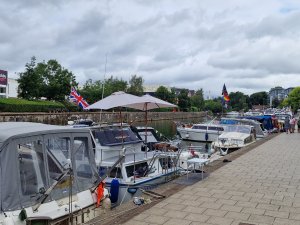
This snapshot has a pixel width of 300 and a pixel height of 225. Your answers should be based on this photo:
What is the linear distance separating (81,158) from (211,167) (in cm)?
668

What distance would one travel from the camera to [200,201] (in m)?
8.23

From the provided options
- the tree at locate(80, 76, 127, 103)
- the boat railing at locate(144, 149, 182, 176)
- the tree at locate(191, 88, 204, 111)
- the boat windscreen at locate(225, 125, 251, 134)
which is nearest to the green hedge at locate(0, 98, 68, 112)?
the tree at locate(80, 76, 127, 103)

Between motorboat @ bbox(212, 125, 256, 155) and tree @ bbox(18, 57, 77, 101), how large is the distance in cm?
4032

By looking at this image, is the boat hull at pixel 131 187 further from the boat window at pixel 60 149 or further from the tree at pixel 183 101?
the tree at pixel 183 101

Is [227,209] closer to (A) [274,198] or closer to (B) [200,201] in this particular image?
(B) [200,201]

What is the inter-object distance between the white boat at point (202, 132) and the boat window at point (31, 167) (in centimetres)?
2711

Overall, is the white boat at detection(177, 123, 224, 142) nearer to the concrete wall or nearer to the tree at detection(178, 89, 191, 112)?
the concrete wall

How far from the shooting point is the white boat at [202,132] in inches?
1316

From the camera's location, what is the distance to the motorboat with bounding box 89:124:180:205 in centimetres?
1065

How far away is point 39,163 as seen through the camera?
6.64 m

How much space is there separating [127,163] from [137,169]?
624mm

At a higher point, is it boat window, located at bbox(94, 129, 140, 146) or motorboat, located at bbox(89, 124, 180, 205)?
boat window, located at bbox(94, 129, 140, 146)

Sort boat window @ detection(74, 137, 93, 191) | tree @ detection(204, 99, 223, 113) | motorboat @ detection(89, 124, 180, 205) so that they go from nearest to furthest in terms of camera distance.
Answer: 1. boat window @ detection(74, 137, 93, 191)
2. motorboat @ detection(89, 124, 180, 205)
3. tree @ detection(204, 99, 223, 113)

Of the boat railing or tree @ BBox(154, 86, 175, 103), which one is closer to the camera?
the boat railing
